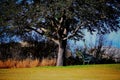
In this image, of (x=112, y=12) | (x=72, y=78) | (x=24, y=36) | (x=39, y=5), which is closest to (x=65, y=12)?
(x=39, y=5)

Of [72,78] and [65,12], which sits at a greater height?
[65,12]

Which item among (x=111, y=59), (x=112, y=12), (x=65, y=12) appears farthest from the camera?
(x=111, y=59)

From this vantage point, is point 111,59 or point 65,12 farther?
point 111,59

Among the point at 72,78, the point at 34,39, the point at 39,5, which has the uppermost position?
the point at 39,5

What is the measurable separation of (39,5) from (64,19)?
255 centimetres

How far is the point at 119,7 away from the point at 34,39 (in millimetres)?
6756

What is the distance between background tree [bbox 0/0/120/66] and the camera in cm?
1775

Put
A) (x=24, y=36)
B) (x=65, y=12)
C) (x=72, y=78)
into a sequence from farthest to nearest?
(x=24, y=36) < (x=65, y=12) < (x=72, y=78)

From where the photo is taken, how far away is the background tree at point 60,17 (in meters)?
17.8

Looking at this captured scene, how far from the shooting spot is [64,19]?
66.6 ft

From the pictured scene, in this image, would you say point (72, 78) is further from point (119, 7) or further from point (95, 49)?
point (95, 49)

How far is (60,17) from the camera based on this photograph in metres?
20.1

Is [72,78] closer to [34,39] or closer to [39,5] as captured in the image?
[39,5]

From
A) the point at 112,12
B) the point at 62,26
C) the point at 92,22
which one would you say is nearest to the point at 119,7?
the point at 112,12
